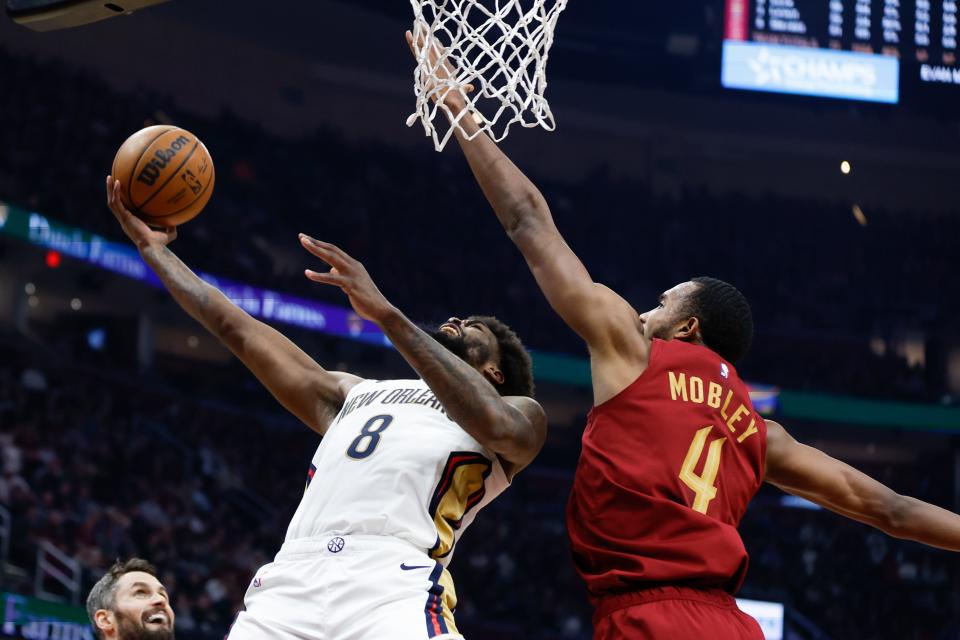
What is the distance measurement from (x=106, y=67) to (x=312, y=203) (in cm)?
331

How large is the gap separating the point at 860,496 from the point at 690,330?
67 centimetres

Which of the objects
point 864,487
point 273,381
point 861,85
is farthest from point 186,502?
point 864,487

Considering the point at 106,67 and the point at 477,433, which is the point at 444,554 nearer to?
the point at 477,433

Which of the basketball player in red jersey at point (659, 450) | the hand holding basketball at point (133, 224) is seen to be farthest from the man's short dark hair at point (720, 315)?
the hand holding basketball at point (133, 224)

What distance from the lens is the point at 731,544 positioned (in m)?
2.92

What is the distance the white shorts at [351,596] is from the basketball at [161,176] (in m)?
1.23

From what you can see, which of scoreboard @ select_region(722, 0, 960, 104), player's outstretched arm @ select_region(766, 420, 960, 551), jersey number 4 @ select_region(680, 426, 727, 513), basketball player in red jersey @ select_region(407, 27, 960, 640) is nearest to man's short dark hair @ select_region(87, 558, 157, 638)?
basketball player in red jersey @ select_region(407, 27, 960, 640)

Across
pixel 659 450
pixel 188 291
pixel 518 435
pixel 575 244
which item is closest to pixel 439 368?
pixel 518 435

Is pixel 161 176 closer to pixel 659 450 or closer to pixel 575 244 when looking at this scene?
pixel 659 450

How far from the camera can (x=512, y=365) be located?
3701 mm

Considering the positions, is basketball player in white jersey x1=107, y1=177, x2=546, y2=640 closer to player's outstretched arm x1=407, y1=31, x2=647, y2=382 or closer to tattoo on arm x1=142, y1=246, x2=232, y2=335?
tattoo on arm x1=142, y1=246, x2=232, y2=335

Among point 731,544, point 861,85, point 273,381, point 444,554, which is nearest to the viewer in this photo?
point 731,544

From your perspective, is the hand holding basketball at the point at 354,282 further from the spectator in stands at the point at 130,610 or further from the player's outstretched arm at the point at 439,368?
the spectator in stands at the point at 130,610

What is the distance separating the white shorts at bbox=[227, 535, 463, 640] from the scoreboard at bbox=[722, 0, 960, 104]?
8900 millimetres
